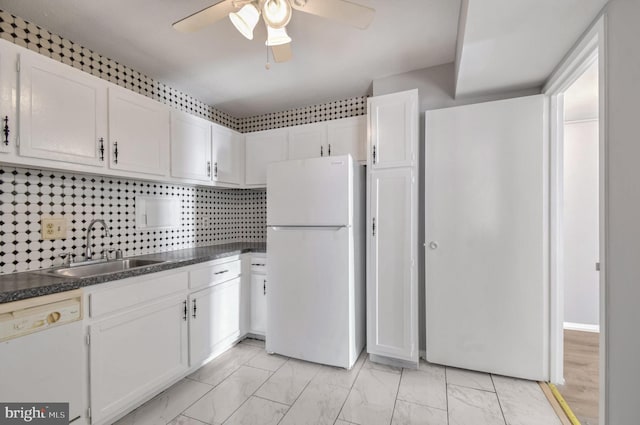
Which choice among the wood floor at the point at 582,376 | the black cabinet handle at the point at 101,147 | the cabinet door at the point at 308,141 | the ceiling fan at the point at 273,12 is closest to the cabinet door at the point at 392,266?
the cabinet door at the point at 308,141

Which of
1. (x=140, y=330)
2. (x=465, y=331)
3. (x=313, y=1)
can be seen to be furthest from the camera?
(x=465, y=331)

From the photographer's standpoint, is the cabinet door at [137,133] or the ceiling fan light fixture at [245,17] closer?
the ceiling fan light fixture at [245,17]

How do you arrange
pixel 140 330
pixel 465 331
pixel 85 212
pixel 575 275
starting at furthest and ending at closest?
pixel 575 275, pixel 465 331, pixel 85 212, pixel 140 330

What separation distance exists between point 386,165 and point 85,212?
221 centimetres

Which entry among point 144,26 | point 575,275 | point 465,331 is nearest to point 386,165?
point 465,331

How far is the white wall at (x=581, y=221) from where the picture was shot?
119 inches

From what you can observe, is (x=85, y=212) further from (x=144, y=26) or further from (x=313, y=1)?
(x=313, y=1)

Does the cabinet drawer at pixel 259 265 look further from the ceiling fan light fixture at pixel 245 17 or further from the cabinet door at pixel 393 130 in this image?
the ceiling fan light fixture at pixel 245 17

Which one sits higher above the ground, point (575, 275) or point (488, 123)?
point (488, 123)

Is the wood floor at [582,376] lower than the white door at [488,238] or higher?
lower

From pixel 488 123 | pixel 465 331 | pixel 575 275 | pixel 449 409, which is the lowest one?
pixel 449 409

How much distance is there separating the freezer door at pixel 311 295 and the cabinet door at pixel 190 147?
2.85 ft

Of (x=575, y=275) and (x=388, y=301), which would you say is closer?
(x=388, y=301)

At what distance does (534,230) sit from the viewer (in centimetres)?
195
